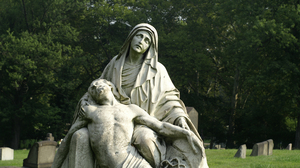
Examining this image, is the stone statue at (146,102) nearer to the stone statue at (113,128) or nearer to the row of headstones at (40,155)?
the stone statue at (113,128)

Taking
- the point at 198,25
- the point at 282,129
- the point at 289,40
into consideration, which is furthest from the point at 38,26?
the point at 282,129

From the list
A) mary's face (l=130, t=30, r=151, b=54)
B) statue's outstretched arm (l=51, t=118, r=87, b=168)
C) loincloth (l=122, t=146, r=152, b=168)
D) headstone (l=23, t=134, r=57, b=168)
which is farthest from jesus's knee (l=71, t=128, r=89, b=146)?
headstone (l=23, t=134, r=57, b=168)

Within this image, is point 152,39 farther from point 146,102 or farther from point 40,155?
point 40,155

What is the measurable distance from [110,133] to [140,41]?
4.96 ft

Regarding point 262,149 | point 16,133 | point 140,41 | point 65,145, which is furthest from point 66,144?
point 16,133

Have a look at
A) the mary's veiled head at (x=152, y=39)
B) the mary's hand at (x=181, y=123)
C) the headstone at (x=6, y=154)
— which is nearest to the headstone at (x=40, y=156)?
the headstone at (x=6, y=154)

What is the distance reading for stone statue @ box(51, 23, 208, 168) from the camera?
3.98 meters

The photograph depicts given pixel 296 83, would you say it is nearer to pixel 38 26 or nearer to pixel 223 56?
pixel 223 56

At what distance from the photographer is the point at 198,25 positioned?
84.7 feet

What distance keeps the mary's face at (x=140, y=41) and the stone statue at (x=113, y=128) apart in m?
0.77

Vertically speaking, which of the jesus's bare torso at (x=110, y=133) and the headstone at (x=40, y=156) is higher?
the jesus's bare torso at (x=110, y=133)

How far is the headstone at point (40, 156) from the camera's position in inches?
442

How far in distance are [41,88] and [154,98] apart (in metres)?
20.4

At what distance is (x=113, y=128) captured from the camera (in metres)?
3.99
